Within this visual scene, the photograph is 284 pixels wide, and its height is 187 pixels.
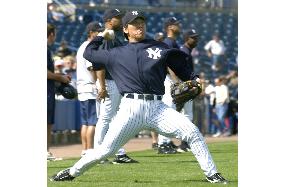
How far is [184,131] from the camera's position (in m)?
9.77

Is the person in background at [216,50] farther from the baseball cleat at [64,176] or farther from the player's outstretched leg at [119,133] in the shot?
the player's outstretched leg at [119,133]

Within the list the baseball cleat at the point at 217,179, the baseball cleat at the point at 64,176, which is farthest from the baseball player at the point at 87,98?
the baseball cleat at the point at 217,179

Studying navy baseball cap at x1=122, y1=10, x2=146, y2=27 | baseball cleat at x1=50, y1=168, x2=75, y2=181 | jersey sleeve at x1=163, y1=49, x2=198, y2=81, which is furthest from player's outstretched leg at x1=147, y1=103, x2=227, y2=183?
baseball cleat at x1=50, y1=168, x2=75, y2=181

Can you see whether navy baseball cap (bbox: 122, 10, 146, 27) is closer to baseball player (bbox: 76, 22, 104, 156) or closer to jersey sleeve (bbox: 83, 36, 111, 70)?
jersey sleeve (bbox: 83, 36, 111, 70)

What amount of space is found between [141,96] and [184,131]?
22.9 inches

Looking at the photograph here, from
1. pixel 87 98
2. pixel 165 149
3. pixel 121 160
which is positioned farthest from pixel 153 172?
pixel 165 149

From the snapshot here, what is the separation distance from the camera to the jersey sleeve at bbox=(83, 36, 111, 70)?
388 inches

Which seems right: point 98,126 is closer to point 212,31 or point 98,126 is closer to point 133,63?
point 133,63

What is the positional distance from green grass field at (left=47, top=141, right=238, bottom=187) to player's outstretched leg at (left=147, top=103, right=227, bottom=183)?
15cm

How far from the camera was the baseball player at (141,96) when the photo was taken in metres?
9.71

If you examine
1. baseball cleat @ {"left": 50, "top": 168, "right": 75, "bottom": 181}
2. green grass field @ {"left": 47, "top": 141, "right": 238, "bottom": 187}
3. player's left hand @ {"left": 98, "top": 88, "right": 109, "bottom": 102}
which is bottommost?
green grass field @ {"left": 47, "top": 141, "right": 238, "bottom": 187}

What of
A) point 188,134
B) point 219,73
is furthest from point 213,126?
point 188,134

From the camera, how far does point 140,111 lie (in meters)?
9.69
